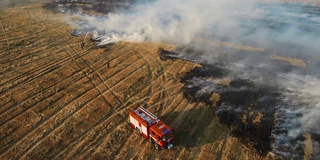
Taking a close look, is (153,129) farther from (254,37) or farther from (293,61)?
(254,37)

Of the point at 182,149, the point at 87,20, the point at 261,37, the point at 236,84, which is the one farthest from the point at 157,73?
the point at 87,20

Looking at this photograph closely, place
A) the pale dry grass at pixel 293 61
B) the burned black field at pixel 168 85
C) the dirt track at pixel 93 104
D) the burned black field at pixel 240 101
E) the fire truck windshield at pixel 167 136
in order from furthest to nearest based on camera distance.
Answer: the pale dry grass at pixel 293 61
the burned black field at pixel 240 101
the burned black field at pixel 168 85
the dirt track at pixel 93 104
the fire truck windshield at pixel 167 136

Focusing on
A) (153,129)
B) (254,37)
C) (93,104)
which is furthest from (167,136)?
(254,37)

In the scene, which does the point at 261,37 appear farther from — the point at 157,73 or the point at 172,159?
the point at 172,159

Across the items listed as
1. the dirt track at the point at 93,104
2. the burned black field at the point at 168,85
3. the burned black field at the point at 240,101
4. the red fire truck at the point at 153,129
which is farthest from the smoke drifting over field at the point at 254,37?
the red fire truck at the point at 153,129

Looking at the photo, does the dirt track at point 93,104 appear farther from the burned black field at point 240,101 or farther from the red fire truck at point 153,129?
the burned black field at point 240,101
